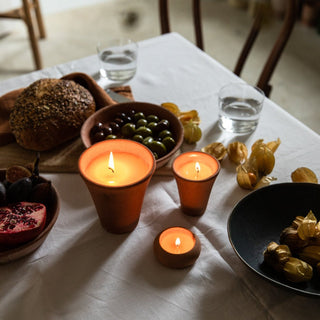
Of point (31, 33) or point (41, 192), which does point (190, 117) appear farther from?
point (31, 33)

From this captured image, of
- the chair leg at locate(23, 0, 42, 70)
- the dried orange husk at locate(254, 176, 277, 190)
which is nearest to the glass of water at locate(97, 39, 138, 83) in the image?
the dried orange husk at locate(254, 176, 277, 190)

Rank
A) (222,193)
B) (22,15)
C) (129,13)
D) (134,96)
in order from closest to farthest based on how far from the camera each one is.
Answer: (129,13) → (222,193) → (134,96) → (22,15)

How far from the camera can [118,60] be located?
1.11 metres

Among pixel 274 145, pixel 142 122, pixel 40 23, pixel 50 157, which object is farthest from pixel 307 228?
pixel 40 23

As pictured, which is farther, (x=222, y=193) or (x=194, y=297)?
(x=222, y=193)

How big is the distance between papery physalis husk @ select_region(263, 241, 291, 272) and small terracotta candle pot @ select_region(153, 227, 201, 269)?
10 centimetres

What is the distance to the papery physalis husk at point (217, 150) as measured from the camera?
819 mm

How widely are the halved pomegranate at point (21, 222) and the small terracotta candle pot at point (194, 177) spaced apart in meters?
0.22

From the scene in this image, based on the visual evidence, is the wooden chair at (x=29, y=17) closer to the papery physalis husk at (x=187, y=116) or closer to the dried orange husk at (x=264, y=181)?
the papery physalis husk at (x=187, y=116)

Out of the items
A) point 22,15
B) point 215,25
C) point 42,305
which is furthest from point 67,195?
point 215,25

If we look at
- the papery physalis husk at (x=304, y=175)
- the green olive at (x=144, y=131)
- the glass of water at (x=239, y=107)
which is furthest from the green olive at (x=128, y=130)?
the papery physalis husk at (x=304, y=175)

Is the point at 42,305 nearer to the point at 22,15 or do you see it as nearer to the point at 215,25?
the point at 22,15

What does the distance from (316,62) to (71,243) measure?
7.86ft

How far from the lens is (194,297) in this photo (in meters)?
0.57
